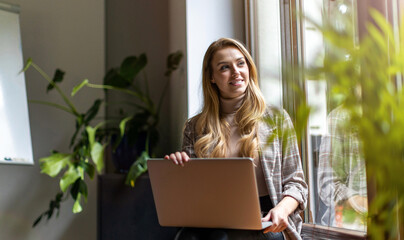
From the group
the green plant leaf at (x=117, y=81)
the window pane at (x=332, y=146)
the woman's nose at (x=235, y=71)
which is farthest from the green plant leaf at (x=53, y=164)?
the window pane at (x=332, y=146)

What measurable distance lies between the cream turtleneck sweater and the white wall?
5.88 feet

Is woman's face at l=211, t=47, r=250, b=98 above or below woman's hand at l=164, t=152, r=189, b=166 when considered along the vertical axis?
above

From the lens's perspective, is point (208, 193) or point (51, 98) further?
point (51, 98)

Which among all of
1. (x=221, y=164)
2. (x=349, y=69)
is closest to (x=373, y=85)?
(x=349, y=69)

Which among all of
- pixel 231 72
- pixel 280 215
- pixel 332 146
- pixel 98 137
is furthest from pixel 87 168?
pixel 332 146

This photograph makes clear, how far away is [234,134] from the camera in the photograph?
174 cm

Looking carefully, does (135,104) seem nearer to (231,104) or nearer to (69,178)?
(69,178)

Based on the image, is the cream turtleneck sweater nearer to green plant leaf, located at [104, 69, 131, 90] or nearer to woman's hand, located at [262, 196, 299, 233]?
woman's hand, located at [262, 196, 299, 233]

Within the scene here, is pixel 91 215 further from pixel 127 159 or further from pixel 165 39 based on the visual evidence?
pixel 165 39

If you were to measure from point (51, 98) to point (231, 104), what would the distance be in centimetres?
191

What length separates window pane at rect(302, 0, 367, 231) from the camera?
0.40m

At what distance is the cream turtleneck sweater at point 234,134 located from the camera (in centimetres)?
162

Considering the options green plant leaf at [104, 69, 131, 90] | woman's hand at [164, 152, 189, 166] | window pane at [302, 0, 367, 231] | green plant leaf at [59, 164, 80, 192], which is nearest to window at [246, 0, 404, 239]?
window pane at [302, 0, 367, 231]

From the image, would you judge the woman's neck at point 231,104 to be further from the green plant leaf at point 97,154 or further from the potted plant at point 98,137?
the green plant leaf at point 97,154
